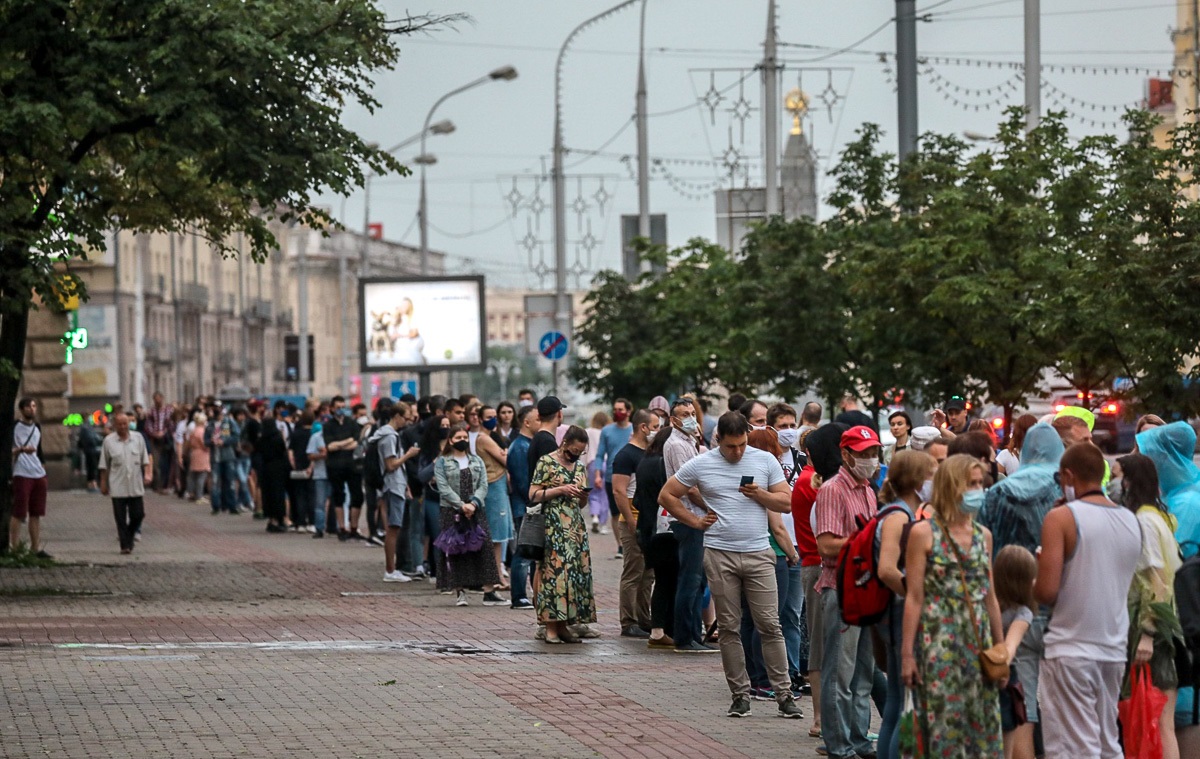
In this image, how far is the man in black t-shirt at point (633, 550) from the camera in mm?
15898

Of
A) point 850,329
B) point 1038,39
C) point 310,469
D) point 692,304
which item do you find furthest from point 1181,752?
point 692,304

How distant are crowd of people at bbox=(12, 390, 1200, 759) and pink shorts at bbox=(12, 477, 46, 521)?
538 cm

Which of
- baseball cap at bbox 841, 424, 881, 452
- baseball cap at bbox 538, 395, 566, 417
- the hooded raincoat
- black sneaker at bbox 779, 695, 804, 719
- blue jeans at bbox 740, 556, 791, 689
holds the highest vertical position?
baseball cap at bbox 538, 395, 566, 417

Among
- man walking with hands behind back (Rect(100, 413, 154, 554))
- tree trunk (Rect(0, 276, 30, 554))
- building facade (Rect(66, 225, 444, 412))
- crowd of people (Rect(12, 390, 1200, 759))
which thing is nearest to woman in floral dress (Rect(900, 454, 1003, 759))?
crowd of people (Rect(12, 390, 1200, 759))

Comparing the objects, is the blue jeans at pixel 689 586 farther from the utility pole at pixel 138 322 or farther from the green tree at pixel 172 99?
the utility pole at pixel 138 322

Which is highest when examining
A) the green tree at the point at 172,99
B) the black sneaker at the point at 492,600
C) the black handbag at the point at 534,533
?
the green tree at the point at 172,99

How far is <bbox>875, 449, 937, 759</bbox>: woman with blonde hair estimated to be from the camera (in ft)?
27.9

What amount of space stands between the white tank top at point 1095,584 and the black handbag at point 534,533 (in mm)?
7658

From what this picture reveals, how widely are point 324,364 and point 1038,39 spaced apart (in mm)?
108483

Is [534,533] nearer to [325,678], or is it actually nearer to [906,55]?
[325,678]

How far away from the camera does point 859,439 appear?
32.6ft

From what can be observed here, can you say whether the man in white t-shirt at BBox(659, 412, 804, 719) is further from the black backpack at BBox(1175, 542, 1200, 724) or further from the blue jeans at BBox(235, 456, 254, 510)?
the blue jeans at BBox(235, 456, 254, 510)

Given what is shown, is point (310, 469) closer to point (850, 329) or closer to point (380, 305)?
point (850, 329)

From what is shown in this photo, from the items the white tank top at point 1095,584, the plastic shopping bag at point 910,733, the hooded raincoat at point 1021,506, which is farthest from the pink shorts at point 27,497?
the white tank top at point 1095,584
